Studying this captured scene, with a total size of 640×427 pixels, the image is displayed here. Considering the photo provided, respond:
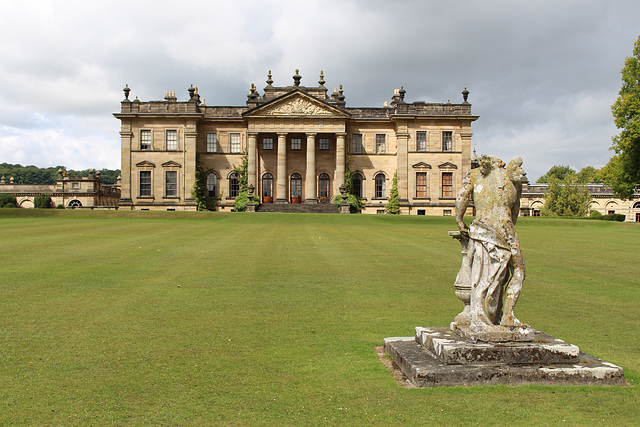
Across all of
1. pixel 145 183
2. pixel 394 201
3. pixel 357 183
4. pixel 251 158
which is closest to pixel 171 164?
pixel 145 183

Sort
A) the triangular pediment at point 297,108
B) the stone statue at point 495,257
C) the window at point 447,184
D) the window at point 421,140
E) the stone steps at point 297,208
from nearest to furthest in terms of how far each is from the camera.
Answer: the stone statue at point 495,257
the stone steps at point 297,208
the triangular pediment at point 297,108
the window at point 421,140
the window at point 447,184

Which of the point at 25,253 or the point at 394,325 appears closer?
the point at 394,325

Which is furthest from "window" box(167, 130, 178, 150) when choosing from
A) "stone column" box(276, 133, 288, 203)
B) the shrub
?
the shrub

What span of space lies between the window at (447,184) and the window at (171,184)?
97.2ft

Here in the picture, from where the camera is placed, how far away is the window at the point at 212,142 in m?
52.2

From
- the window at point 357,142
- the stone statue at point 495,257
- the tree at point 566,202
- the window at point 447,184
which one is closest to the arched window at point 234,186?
the window at point 357,142

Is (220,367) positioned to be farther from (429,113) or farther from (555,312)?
(429,113)

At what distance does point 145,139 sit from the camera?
51.2 metres

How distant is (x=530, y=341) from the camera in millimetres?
5512

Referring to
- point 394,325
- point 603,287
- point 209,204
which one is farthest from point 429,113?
point 394,325

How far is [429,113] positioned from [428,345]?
47768 mm

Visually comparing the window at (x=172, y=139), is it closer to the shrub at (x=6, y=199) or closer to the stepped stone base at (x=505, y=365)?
the shrub at (x=6, y=199)

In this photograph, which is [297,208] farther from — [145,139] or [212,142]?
[145,139]

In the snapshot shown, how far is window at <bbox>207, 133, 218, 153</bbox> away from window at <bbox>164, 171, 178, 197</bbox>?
15.3 ft
